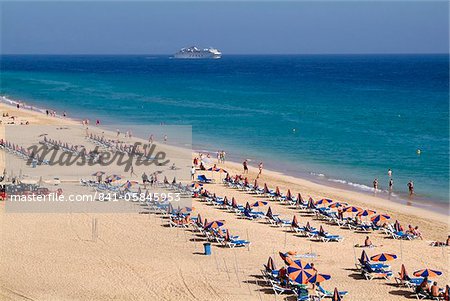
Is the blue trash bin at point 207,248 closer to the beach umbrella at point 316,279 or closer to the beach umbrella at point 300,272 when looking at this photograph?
the beach umbrella at point 300,272

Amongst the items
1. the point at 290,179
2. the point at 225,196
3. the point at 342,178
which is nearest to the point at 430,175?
the point at 342,178

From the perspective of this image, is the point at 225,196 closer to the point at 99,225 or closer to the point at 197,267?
the point at 99,225

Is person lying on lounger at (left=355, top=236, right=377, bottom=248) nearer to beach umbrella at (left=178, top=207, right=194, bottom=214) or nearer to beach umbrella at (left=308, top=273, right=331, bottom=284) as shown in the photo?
beach umbrella at (left=308, top=273, right=331, bottom=284)

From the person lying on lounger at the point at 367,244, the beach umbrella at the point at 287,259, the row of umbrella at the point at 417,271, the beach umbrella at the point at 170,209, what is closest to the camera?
the row of umbrella at the point at 417,271

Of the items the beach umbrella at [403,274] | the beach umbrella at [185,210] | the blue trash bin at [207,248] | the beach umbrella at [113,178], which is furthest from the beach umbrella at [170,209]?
the beach umbrella at [403,274]

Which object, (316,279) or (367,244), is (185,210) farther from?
(316,279)

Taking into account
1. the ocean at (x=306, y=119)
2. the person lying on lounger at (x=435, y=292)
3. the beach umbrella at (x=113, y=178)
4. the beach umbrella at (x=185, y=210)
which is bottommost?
the person lying on lounger at (x=435, y=292)

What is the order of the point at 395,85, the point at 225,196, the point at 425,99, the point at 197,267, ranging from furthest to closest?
the point at 395,85, the point at 425,99, the point at 225,196, the point at 197,267
